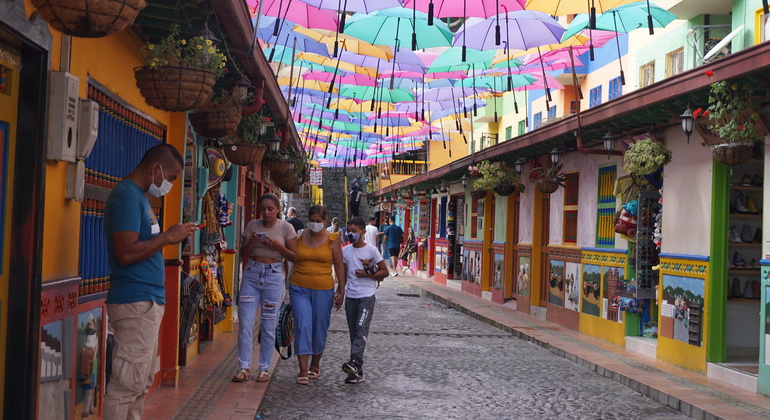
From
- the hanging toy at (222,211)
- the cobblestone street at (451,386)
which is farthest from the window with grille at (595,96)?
the hanging toy at (222,211)

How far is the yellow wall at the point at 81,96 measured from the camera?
4.72 metres

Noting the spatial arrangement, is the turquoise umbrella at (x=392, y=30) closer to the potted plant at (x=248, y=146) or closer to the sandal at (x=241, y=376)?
the potted plant at (x=248, y=146)

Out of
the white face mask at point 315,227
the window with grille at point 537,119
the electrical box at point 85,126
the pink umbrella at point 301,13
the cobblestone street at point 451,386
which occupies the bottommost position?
the cobblestone street at point 451,386

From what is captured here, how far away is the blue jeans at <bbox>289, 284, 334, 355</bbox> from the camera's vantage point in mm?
8734

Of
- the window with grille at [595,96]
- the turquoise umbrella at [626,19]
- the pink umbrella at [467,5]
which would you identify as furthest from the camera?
the window with grille at [595,96]

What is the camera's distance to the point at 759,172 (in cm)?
1080

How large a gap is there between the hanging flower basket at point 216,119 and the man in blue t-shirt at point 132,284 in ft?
10.2

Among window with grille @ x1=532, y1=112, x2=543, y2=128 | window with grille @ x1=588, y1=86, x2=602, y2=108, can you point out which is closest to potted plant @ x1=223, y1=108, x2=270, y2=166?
window with grille @ x1=588, y1=86, x2=602, y2=108

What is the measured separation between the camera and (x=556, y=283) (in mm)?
16203

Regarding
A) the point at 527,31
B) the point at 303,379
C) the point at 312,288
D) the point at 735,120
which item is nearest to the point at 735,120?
the point at 735,120

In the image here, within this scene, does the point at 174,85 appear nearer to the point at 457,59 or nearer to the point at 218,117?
the point at 218,117

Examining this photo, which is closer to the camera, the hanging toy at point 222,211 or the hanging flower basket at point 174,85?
the hanging flower basket at point 174,85

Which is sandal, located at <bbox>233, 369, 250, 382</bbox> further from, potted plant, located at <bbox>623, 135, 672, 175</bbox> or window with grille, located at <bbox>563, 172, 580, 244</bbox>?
window with grille, located at <bbox>563, 172, 580, 244</bbox>

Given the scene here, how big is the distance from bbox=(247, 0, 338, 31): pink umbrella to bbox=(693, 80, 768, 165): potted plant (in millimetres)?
6367
